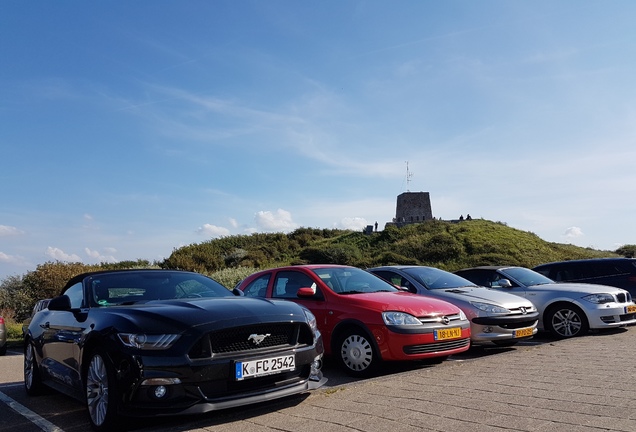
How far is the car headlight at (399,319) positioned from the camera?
6746 millimetres

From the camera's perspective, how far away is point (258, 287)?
8695 mm

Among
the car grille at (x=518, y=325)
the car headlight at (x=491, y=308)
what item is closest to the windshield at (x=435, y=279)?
the car headlight at (x=491, y=308)

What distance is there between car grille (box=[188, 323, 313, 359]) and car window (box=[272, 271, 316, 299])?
2.85m

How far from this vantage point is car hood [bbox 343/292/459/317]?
22.6ft

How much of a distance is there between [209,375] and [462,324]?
3.97 metres

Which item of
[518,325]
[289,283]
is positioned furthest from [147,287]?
[518,325]

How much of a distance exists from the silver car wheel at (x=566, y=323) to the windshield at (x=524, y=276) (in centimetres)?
95

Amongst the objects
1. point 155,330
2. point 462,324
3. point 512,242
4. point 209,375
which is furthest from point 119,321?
point 512,242

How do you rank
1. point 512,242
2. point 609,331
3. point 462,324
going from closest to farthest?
point 462,324
point 609,331
point 512,242

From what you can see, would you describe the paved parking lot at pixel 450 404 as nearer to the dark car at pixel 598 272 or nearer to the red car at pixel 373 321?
the red car at pixel 373 321

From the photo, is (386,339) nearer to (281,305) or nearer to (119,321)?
(281,305)

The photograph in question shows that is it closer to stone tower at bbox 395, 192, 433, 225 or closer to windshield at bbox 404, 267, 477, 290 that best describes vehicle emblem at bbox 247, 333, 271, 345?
windshield at bbox 404, 267, 477, 290

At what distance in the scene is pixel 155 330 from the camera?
4.46 m

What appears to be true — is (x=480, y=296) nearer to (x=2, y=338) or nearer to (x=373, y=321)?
(x=373, y=321)
